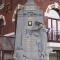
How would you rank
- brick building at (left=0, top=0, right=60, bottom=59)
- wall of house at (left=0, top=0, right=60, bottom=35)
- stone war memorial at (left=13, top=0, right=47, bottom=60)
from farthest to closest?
wall of house at (left=0, top=0, right=60, bottom=35), brick building at (left=0, top=0, right=60, bottom=59), stone war memorial at (left=13, top=0, right=47, bottom=60)

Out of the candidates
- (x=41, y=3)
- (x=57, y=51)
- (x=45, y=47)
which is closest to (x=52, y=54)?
(x=57, y=51)

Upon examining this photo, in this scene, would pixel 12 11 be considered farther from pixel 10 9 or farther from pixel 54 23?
pixel 54 23

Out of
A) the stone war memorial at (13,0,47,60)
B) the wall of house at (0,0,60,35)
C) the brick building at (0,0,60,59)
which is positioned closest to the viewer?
the stone war memorial at (13,0,47,60)

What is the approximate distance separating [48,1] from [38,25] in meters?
10.3

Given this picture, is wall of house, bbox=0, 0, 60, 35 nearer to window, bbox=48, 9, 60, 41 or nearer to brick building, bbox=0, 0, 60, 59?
brick building, bbox=0, 0, 60, 59

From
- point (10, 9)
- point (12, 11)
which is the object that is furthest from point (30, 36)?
point (10, 9)

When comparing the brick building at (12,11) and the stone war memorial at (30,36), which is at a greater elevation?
the brick building at (12,11)

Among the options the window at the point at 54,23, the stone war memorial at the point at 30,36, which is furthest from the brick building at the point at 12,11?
the stone war memorial at the point at 30,36

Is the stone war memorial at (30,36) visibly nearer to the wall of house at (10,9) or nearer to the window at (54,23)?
the wall of house at (10,9)

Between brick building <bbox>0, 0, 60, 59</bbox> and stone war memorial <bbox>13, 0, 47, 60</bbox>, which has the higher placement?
brick building <bbox>0, 0, 60, 59</bbox>

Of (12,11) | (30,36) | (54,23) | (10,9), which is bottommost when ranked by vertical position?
(30,36)

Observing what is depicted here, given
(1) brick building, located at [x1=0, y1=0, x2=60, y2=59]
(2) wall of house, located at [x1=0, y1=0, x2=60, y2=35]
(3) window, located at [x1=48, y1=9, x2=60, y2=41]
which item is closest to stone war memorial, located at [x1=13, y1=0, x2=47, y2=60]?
(1) brick building, located at [x1=0, y1=0, x2=60, y2=59]

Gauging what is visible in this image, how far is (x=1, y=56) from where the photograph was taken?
78.7 ft

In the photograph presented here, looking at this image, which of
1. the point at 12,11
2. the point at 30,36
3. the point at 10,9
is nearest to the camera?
the point at 30,36
